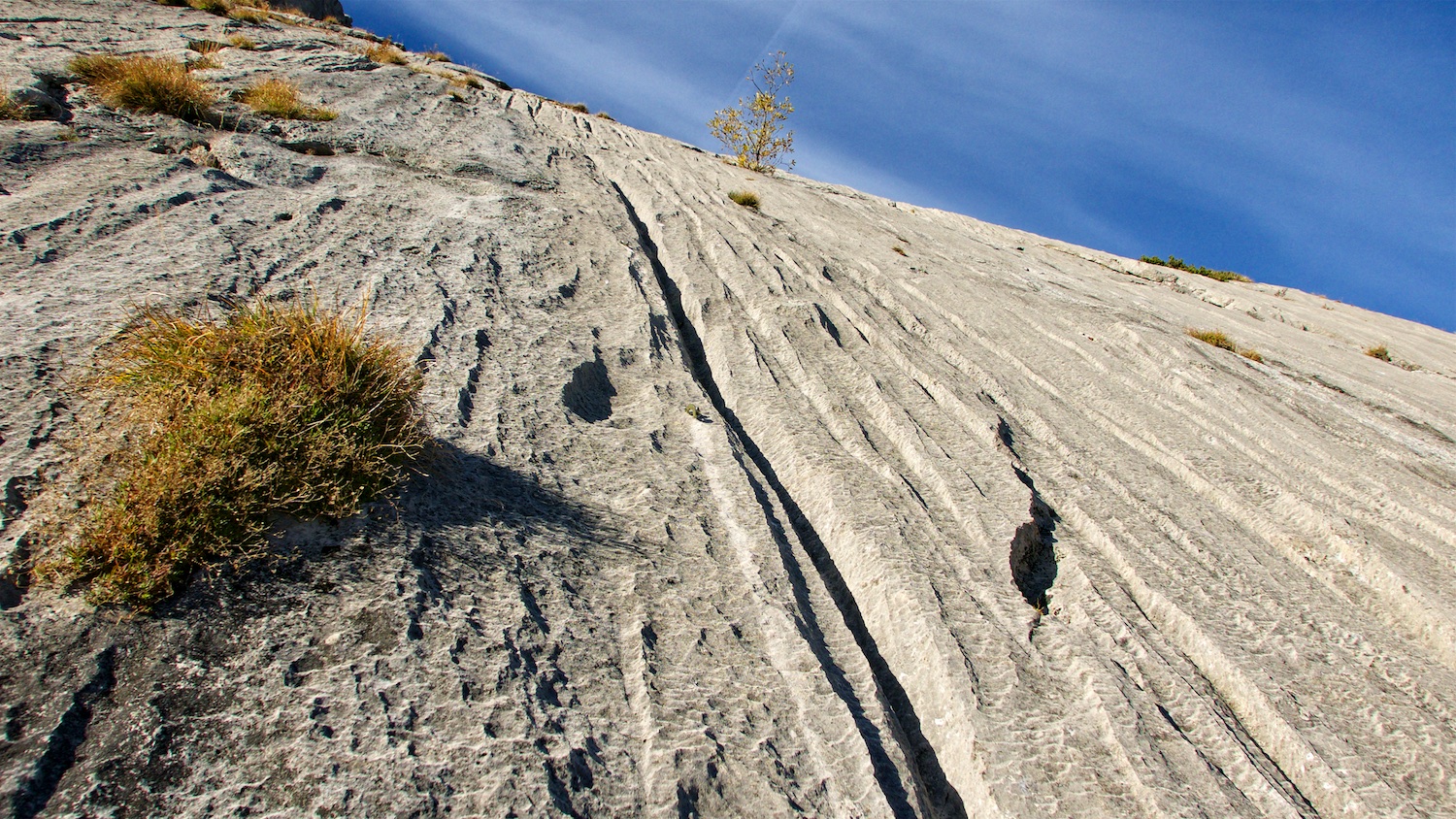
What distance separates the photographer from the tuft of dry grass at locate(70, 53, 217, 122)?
7.71 meters

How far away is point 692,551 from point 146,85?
9.13 metres

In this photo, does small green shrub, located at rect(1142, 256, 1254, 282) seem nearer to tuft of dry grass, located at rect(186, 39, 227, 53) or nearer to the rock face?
the rock face

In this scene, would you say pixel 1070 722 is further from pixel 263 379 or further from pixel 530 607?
pixel 263 379

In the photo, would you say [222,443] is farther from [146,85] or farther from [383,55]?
[383,55]

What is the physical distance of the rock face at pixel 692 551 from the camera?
2.36 metres

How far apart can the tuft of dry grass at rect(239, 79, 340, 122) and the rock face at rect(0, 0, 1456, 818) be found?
35 centimetres

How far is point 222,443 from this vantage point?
8.96 ft

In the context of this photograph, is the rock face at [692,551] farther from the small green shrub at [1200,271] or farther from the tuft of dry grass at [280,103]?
the small green shrub at [1200,271]

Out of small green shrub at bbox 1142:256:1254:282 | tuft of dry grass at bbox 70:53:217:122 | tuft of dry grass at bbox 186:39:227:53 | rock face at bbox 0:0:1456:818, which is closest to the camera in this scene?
rock face at bbox 0:0:1456:818

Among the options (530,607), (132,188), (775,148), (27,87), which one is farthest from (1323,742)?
(775,148)

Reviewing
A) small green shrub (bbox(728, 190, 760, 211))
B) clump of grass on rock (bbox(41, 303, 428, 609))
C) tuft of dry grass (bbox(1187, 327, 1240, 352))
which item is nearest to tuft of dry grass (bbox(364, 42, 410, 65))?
small green shrub (bbox(728, 190, 760, 211))

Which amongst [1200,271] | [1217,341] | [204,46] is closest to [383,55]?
[204,46]

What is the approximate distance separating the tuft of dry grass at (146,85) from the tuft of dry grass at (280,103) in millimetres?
638

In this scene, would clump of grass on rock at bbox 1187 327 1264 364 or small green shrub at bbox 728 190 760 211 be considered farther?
small green shrub at bbox 728 190 760 211
